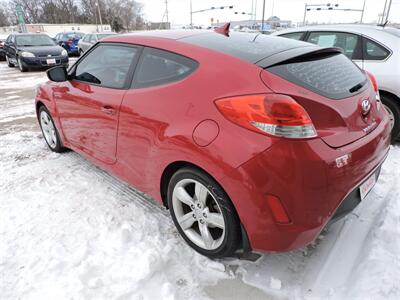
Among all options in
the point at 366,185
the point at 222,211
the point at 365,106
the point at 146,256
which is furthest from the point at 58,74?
the point at 366,185

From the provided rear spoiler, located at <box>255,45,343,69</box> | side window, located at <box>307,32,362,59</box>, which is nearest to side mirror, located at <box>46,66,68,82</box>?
rear spoiler, located at <box>255,45,343,69</box>

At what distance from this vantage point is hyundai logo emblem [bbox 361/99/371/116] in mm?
2113

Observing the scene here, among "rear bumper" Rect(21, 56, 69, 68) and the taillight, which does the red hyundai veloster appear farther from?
"rear bumper" Rect(21, 56, 69, 68)

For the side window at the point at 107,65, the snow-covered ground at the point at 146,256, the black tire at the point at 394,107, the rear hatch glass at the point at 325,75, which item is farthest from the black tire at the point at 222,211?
the black tire at the point at 394,107

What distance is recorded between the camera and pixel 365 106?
2146mm

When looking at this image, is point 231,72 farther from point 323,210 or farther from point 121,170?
point 121,170

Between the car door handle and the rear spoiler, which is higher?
the rear spoiler

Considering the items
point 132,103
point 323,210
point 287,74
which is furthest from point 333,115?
Result: point 132,103

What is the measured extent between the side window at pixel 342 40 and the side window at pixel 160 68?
2993 millimetres

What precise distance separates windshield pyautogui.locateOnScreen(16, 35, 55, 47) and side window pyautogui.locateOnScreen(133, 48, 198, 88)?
13.5 m

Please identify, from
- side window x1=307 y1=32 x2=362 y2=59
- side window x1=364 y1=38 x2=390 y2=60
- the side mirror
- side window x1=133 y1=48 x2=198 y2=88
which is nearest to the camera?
side window x1=133 y1=48 x2=198 y2=88

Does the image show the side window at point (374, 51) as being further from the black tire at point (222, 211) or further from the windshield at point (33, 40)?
A: the windshield at point (33, 40)

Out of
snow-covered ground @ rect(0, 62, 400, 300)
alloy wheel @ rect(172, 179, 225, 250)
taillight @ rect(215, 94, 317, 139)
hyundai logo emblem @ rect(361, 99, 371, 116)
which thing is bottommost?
snow-covered ground @ rect(0, 62, 400, 300)

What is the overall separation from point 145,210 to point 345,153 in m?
1.80
